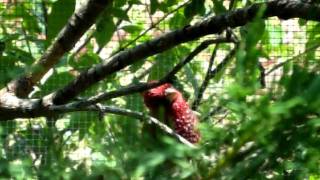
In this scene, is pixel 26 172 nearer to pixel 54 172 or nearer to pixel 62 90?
pixel 54 172

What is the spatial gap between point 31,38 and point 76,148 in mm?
515

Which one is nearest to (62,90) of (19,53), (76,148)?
(19,53)

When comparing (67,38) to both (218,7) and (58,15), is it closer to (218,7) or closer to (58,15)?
(58,15)

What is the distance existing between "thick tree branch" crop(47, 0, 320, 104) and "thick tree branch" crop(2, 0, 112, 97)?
2.2 inches

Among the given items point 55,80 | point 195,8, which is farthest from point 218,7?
point 55,80

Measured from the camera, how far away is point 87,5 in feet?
3.03

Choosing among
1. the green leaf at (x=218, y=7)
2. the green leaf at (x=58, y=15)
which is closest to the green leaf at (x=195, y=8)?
the green leaf at (x=218, y=7)

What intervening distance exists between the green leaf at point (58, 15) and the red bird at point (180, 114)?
0.19 metres

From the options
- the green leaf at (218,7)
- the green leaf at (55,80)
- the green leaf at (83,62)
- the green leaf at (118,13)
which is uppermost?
the green leaf at (118,13)

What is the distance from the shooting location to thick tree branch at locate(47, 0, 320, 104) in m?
0.81

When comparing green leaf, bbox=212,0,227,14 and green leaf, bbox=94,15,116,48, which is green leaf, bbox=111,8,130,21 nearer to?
green leaf, bbox=94,15,116,48

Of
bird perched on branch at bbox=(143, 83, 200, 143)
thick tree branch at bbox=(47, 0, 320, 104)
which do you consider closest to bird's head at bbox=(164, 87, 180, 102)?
bird perched on branch at bbox=(143, 83, 200, 143)

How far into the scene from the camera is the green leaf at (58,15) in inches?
38.4

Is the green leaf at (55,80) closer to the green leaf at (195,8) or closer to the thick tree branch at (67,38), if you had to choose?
the thick tree branch at (67,38)
